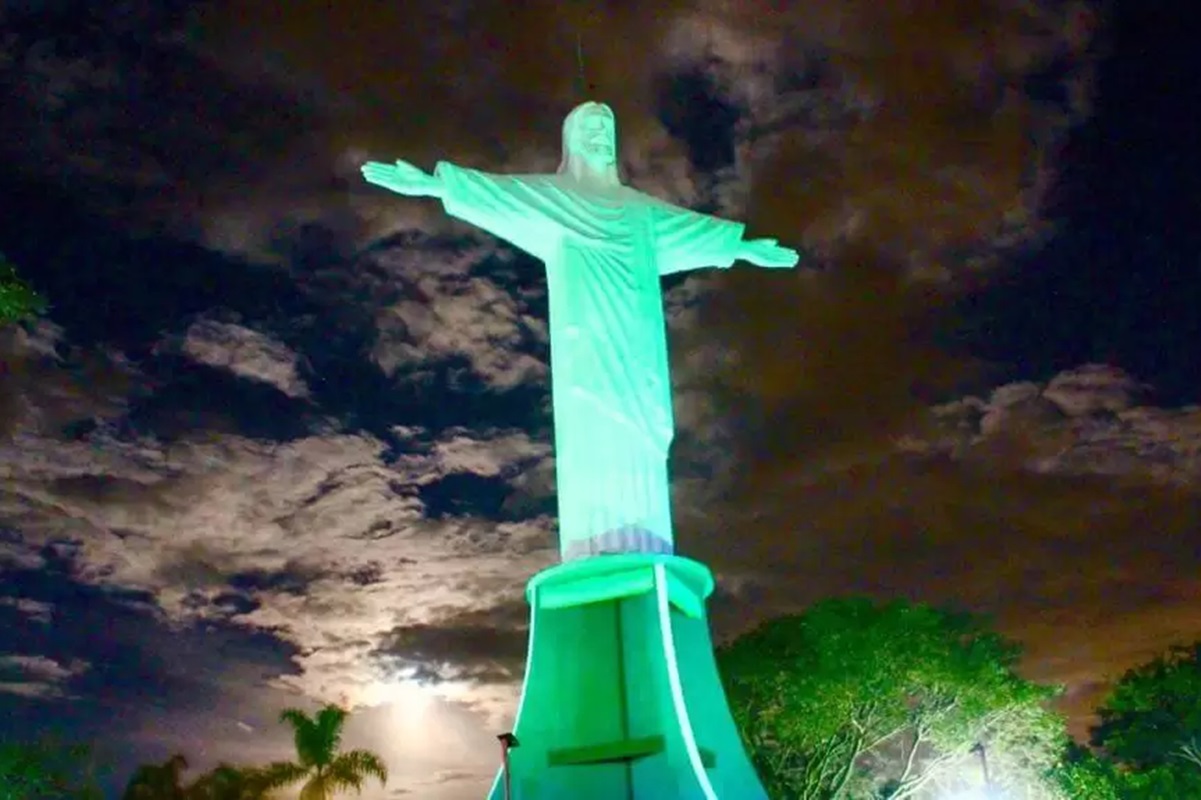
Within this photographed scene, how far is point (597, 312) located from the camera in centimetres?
1245

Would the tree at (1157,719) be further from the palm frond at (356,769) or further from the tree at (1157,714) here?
the palm frond at (356,769)

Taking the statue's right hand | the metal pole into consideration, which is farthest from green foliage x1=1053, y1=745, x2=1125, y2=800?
the statue's right hand

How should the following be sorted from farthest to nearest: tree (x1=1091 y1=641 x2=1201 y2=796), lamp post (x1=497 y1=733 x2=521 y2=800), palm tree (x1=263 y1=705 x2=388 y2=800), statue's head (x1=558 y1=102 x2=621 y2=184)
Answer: tree (x1=1091 y1=641 x2=1201 y2=796)
palm tree (x1=263 y1=705 x2=388 y2=800)
statue's head (x1=558 y1=102 x2=621 y2=184)
lamp post (x1=497 y1=733 x2=521 y2=800)

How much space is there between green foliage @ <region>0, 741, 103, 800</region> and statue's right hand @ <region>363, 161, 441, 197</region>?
12.3 m

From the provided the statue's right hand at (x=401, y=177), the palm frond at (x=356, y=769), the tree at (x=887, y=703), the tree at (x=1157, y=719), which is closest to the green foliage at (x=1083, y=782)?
the tree at (x=887, y=703)

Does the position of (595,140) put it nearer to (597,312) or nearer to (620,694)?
(597,312)

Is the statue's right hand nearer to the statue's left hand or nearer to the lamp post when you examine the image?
the statue's left hand

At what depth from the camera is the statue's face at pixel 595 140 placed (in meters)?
13.5

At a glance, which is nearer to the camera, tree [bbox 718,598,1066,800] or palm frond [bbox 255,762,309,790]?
tree [bbox 718,598,1066,800]

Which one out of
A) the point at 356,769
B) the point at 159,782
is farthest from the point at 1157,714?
the point at 159,782

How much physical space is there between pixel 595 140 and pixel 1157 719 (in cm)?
2089

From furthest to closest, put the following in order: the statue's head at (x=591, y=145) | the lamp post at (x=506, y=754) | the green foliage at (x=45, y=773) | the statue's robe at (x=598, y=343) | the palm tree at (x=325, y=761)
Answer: the palm tree at (x=325, y=761) → the green foliage at (x=45, y=773) → the statue's head at (x=591, y=145) → the statue's robe at (x=598, y=343) → the lamp post at (x=506, y=754)

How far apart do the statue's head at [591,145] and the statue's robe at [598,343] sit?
0.83 feet

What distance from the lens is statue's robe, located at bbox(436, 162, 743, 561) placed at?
1178 centimetres
